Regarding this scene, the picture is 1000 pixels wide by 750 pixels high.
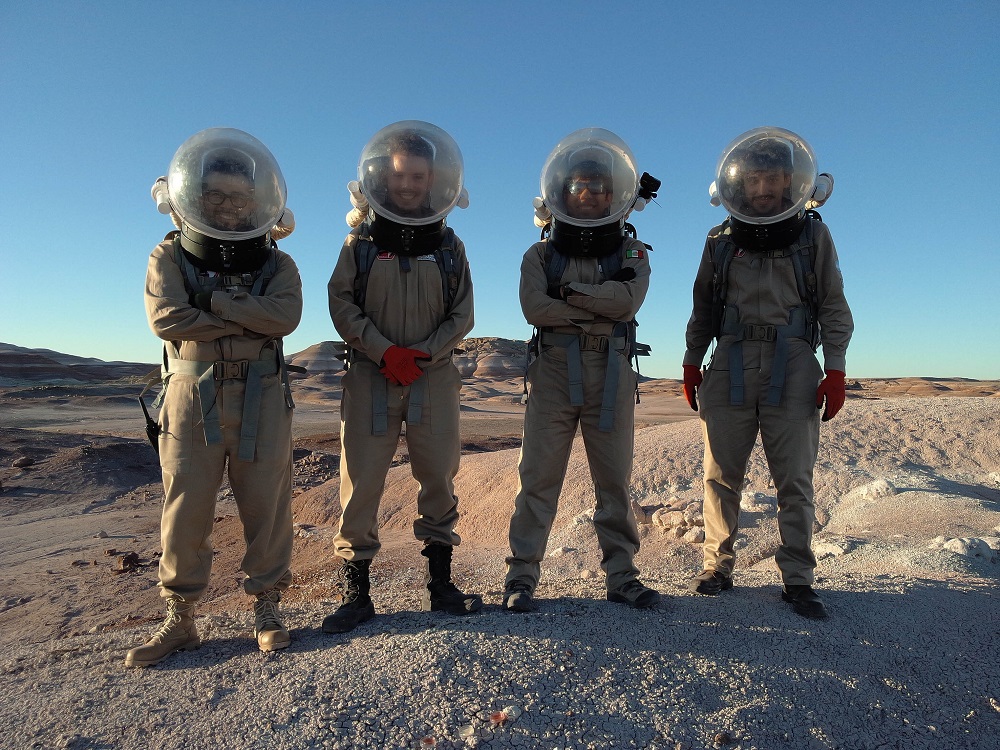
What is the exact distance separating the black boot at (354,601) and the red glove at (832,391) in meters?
2.47

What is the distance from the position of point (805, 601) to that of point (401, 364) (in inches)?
90.4

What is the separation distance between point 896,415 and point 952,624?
16.1ft

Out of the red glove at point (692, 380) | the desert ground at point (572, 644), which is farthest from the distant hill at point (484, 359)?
the red glove at point (692, 380)

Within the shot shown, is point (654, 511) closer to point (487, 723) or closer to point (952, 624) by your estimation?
point (952, 624)

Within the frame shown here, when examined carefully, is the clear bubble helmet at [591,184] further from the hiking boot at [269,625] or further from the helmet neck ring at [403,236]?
the hiking boot at [269,625]

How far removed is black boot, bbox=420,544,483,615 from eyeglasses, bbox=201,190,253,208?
6.19ft

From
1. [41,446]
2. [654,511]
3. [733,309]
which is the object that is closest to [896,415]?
[654,511]

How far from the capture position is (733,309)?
3.66 metres

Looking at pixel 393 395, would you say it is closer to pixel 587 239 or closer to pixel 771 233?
pixel 587 239

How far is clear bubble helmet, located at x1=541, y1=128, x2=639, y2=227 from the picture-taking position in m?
3.52

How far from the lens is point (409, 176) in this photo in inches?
131

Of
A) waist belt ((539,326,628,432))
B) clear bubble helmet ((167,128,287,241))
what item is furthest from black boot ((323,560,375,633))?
clear bubble helmet ((167,128,287,241))

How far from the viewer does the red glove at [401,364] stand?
127 inches

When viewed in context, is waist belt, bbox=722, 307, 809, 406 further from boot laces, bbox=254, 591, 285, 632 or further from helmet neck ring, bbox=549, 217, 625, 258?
boot laces, bbox=254, 591, 285, 632
